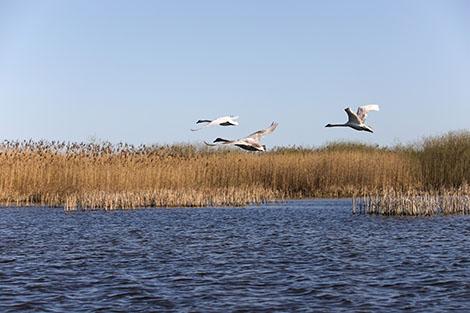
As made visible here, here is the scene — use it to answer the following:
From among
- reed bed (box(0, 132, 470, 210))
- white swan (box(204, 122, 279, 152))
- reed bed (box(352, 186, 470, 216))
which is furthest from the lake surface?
reed bed (box(0, 132, 470, 210))

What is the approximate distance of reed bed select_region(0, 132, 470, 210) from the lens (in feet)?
71.4

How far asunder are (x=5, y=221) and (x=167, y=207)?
496 cm

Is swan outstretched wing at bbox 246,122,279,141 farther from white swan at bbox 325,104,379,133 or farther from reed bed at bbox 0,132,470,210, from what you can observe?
reed bed at bbox 0,132,470,210

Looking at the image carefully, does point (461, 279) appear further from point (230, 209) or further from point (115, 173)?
point (115, 173)

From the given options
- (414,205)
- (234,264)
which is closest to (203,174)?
(414,205)

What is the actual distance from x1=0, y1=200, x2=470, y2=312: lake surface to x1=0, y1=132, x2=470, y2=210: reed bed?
3.12 metres

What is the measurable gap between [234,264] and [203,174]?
13034mm

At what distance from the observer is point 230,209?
21.2m

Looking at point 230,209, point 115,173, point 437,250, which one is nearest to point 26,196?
point 115,173

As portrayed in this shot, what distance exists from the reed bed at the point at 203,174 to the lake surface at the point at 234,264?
3117 mm

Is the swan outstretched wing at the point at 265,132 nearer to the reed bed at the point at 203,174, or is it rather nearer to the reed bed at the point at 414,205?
the reed bed at the point at 414,205

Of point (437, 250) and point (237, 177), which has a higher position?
point (237, 177)

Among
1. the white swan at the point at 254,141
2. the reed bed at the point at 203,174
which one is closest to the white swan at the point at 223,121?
the white swan at the point at 254,141

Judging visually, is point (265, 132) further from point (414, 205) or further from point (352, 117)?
point (414, 205)
